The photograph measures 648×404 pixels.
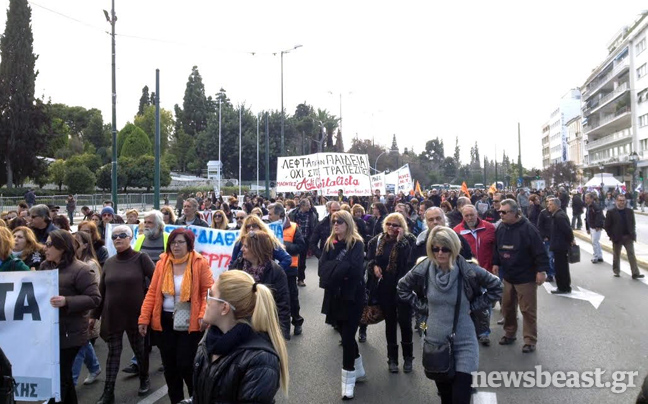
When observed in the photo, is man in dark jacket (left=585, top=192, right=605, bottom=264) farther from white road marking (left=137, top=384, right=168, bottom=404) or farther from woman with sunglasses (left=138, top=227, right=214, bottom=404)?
woman with sunglasses (left=138, top=227, right=214, bottom=404)

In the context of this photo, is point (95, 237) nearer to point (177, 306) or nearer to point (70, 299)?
point (70, 299)

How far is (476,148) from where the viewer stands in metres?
168

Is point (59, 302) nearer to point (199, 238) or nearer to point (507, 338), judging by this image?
point (199, 238)

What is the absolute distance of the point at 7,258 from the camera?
526 centimetres

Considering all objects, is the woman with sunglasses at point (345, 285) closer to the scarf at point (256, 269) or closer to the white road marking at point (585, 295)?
the scarf at point (256, 269)

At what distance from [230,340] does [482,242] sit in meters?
5.52

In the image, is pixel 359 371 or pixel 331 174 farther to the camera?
pixel 331 174

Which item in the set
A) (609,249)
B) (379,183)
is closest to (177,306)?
(609,249)

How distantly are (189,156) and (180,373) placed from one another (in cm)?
7785

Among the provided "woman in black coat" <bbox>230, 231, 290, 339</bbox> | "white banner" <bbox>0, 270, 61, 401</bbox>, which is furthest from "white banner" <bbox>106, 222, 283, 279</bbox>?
"white banner" <bbox>0, 270, 61, 401</bbox>

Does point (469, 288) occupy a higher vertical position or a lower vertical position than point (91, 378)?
higher

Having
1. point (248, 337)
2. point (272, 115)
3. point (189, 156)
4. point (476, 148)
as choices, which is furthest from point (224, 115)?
point (476, 148)

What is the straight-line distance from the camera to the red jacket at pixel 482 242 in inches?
297

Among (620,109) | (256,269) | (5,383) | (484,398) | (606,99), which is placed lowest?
(484,398)
